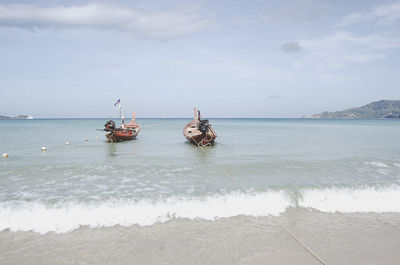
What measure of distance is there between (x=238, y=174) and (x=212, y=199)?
4482mm

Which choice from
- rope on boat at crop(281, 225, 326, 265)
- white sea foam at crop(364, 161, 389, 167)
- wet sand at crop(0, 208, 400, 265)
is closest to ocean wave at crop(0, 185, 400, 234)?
wet sand at crop(0, 208, 400, 265)

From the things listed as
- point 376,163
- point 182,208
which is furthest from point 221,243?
point 376,163

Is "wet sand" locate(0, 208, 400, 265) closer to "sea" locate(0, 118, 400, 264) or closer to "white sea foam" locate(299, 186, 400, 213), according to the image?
"sea" locate(0, 118, 400, 264)

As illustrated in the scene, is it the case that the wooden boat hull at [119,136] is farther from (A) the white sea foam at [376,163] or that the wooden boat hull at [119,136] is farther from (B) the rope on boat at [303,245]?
(B) the rope on boat at [303,245]

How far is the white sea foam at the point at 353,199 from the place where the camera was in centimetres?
873

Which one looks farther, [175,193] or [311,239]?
[175,193]

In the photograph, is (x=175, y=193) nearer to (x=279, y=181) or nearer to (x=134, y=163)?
(x=279, y=181)

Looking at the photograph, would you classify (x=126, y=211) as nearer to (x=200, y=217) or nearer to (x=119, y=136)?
(x=200, y=217)

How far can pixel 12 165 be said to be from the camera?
15984 mm

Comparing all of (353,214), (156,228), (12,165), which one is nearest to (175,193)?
(156,228)

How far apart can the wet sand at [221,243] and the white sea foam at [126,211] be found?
1.48 feet

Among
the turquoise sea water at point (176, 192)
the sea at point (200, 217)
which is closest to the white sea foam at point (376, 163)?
the turquoise sea water at point (176, 192)

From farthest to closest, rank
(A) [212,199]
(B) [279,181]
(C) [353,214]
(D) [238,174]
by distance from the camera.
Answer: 1. (D) [238,174]
2. (B) [279,181]
3. (A) [212,199]
4. (C) [353,214]

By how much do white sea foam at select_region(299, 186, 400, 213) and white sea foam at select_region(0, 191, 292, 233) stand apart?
3.33 ft
